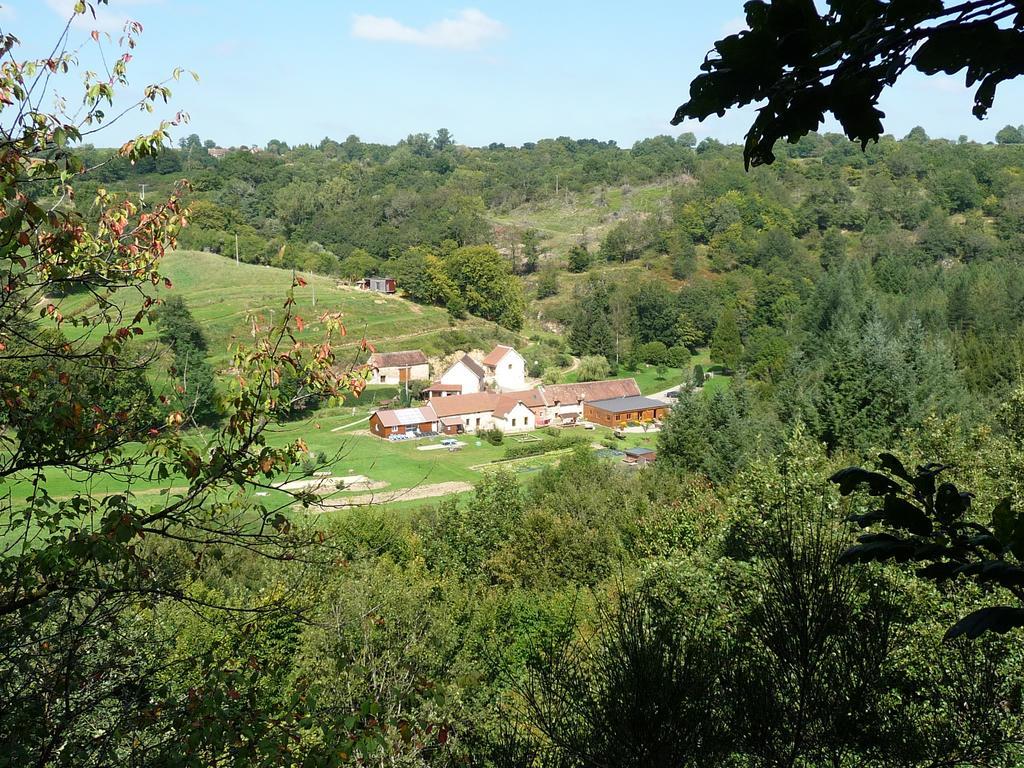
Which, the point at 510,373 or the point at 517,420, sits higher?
the point at 510,373

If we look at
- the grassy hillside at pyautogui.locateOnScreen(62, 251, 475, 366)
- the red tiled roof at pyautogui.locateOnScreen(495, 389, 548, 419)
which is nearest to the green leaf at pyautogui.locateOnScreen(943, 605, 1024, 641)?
the red tiled roof at pyautogui.locateOnScreen(495, 389, 548, 419)

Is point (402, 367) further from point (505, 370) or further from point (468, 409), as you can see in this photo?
point (468, 409)

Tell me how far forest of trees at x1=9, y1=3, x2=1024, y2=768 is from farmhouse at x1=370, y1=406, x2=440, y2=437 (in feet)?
34.9

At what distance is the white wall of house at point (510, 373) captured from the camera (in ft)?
193

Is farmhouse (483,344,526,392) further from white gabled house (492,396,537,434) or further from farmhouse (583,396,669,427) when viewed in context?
white gabled house (492,396,537,434)

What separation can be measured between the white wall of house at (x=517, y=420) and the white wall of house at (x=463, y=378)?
634cm

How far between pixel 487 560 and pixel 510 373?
36.3 meters

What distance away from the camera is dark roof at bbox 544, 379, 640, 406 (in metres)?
54.0

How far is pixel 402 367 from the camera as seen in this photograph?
185 ft

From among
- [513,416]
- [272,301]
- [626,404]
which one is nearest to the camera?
[513,416]

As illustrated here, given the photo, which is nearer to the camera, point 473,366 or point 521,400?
point 521,400

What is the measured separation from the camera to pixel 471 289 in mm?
73188

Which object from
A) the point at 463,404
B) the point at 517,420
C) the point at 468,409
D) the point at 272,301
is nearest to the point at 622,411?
the point at 517,420

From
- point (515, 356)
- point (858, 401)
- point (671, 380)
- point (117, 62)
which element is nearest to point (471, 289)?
point (515, 356)
